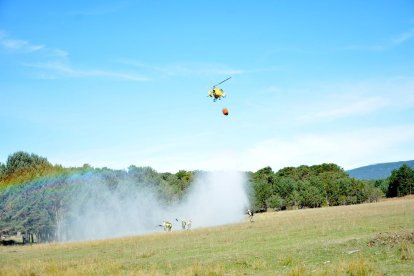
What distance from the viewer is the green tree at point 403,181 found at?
466 feet

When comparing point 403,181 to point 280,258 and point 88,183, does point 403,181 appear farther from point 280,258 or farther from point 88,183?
point 280,258

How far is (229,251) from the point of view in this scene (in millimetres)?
32375

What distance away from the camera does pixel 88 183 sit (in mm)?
87812

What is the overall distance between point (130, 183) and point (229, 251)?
69938mm

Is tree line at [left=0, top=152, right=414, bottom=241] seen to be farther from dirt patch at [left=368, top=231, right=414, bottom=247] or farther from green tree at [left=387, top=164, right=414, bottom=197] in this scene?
dirt patch at [left=368, top=231, right=414, bottom=247]

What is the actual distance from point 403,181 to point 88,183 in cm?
10442

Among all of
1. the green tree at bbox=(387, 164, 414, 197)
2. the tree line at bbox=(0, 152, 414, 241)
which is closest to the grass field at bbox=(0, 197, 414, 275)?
the tree line at bbox=(0, 152, 414, 241)

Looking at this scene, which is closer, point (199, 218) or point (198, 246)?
point (198, 246)

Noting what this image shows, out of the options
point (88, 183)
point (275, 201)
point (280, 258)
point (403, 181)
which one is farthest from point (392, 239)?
point (403, 181)

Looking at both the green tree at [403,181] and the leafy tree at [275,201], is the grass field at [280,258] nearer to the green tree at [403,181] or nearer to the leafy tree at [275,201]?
the leafy tree at [275,201]

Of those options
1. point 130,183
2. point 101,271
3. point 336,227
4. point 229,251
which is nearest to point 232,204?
point 130,183

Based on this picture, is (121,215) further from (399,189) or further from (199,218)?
(399,189)

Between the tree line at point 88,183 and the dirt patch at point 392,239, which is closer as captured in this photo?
the dirt patch at point 392,239

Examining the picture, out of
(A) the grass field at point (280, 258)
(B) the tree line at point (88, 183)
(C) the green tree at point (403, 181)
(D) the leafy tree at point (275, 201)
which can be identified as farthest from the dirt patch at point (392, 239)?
(C) the green tree at point (403, 181)
